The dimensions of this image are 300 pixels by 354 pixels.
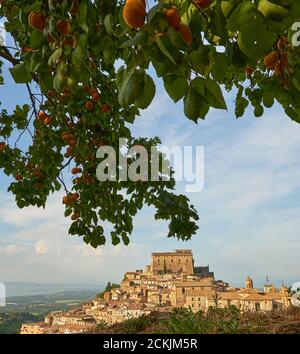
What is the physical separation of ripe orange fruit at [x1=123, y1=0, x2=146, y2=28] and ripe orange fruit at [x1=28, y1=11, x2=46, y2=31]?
828 millimetres

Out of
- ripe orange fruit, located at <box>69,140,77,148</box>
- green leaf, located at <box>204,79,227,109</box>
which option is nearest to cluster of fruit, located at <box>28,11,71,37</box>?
green leaf, located at <box>204,79,227,109</box>

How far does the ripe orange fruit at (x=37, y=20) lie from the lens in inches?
74.5

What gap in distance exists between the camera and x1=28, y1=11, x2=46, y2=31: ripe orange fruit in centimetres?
189

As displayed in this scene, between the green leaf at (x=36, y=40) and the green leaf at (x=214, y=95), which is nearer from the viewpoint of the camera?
the green leaf at (x=214, y=95)

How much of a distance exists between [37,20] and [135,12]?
863 millimetres

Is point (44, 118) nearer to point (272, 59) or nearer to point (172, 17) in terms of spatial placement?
point (272, 59)

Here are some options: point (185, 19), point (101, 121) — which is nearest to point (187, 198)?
point (101, 121)

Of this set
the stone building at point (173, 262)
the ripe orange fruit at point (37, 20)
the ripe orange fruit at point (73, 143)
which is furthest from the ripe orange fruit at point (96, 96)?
the stone building at point (173, 262)

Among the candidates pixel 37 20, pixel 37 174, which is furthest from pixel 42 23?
pixel 37 174

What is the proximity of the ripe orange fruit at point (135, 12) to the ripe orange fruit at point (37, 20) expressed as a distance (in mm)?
828

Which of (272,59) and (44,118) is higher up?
(44,118)

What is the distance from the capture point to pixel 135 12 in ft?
4.09

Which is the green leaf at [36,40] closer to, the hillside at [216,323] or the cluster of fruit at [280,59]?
the cluster of fruit at [280,59]

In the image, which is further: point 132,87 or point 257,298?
point 257,298
